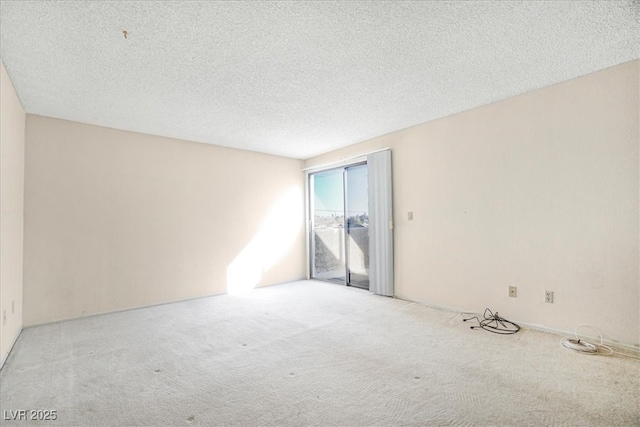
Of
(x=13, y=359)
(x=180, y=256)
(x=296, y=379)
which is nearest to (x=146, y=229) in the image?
(x=180, y=256)

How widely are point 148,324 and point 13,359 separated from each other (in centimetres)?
105

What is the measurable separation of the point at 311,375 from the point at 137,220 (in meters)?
3.21

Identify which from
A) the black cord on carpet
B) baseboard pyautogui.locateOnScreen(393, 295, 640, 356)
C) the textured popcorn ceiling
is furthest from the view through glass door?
the black cord on carpet

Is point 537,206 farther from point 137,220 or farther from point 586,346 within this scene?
point 137,220

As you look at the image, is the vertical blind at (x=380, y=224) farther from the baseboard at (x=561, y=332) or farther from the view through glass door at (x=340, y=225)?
the baseboard at (x=561, y=332)

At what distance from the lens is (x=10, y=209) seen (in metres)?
2.60

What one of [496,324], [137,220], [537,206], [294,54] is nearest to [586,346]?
[496,324]

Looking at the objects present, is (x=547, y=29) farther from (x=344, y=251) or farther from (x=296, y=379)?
(x=344, y=251)

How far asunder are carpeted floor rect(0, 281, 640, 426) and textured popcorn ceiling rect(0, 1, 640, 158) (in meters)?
2.40

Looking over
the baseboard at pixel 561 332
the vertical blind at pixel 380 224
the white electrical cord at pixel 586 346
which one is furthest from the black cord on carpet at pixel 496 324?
the vertical blind at pixel 380 224

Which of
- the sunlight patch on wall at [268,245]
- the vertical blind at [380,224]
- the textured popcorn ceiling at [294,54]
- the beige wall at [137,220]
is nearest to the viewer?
the textured popcorn ceiling at [294,54]

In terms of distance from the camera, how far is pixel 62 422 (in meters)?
1.62

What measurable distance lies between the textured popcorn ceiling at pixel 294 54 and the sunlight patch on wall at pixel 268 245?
2.22 metres

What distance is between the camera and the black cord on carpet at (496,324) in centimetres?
287
